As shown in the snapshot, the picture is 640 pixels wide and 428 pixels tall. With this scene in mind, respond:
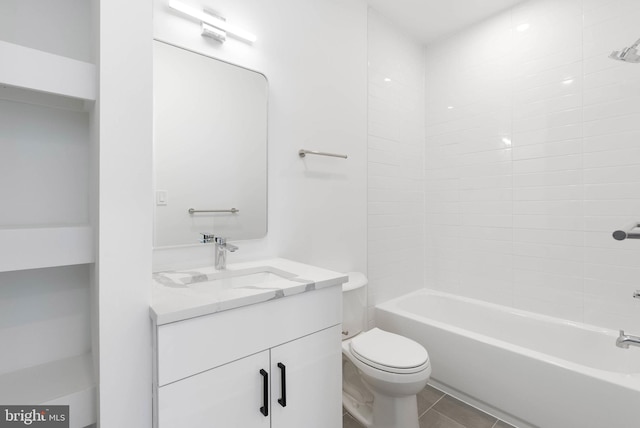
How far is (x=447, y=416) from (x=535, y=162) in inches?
71.9

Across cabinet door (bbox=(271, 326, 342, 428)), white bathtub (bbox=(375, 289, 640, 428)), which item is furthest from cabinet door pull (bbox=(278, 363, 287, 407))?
white bathtub (bbox=(375, 289, 640, 428))

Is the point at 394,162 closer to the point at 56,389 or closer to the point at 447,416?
the point at 447,416

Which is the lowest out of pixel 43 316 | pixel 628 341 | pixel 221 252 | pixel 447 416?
pixel 447 416

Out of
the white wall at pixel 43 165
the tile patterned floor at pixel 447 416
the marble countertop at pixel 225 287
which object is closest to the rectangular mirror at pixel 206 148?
the marble countertop at pixel 225 287

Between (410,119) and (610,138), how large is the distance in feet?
4.39

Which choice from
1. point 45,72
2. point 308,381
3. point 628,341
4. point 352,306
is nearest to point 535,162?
point 628,341

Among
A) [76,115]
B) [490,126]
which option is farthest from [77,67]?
[490,126]

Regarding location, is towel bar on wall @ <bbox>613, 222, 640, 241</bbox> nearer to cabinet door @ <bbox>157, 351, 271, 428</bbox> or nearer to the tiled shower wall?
the tiled shower wall

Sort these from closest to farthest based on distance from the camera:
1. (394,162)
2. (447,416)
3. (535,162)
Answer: (447,416) < (535,162) < (394,162)

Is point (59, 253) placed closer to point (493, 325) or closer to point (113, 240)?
point (113, 240)

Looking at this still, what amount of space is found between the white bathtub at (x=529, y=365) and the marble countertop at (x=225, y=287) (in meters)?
1.12

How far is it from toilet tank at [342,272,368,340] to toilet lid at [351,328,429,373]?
147 millimetres

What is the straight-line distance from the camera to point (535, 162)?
2148 millimetres

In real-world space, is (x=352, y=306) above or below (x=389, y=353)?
→ above
